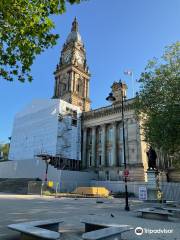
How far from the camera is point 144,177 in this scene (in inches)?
1528

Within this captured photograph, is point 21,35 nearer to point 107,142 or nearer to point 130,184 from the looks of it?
point 130,184

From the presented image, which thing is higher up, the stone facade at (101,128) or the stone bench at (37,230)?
the stone facade at (101,128)

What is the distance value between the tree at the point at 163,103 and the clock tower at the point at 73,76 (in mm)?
31306

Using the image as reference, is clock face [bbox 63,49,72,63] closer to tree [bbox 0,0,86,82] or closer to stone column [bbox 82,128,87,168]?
stone column [bbox 82,128,87,168]

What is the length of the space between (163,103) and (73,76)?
3817 cm

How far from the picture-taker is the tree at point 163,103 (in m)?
21.8

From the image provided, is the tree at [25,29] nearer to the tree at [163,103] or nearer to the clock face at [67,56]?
the tree at [163,103]

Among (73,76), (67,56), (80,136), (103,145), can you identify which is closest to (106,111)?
(103,145)

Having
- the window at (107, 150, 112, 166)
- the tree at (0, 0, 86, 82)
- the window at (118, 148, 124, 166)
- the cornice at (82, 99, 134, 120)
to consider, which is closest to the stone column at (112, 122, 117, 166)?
the window at (118, 148, 124, 166)

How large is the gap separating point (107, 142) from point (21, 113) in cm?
2405

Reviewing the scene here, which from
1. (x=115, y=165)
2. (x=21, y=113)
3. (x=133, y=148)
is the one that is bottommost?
(x=115, y=165)

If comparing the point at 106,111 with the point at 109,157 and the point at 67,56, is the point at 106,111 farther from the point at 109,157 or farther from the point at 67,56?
the point at 67,56

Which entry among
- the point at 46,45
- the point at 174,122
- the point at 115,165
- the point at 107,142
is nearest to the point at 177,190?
the point at 174,122

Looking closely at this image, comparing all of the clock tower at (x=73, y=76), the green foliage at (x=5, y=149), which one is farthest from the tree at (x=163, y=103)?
the green foliage at (x=5, y=149)
